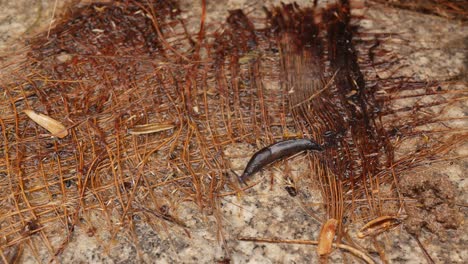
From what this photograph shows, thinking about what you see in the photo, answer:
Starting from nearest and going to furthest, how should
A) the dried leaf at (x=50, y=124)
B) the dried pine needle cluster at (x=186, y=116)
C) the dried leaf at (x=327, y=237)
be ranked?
the dried leaf at (x=327, y=237) < the dried pine needle cluster at (x=186, y=116) < the dried leaf at (x=50, y=124)

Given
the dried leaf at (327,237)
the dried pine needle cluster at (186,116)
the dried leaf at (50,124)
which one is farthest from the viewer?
the dried leaf at (50,124)

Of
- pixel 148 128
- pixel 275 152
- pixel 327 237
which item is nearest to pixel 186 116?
pixel 148 128

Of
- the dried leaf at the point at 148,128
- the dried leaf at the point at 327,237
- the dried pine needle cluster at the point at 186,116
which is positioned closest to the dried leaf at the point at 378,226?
the dried pine needle cluster at the point at 186,116

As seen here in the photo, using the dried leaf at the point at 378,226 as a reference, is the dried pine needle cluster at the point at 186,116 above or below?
above

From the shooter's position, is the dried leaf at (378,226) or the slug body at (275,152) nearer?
the dried leaf at (378,226)

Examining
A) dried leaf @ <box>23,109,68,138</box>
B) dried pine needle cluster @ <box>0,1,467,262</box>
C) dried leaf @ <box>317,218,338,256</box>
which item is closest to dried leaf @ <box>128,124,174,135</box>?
dried pine needle cluster @ <box>0,1,467,262</box>

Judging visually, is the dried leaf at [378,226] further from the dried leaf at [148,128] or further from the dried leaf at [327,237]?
the dried leaf at [148,128]
